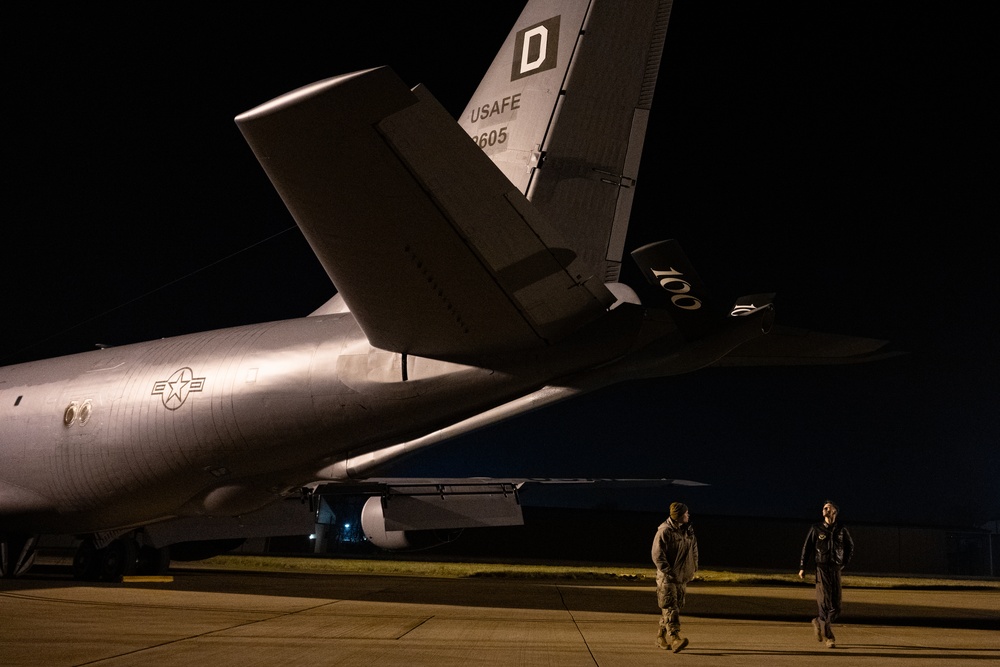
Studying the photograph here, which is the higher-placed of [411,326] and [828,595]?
[411,326]

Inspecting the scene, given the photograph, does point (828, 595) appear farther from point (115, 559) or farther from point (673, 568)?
point (115, 559)

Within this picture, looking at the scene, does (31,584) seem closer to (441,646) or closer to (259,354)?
(259,354)

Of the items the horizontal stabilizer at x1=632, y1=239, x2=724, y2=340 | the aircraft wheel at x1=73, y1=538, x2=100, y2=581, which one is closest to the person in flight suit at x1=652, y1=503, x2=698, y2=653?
the horizontal stabilizer at x1=632, y1=239, x2=724, y2=340

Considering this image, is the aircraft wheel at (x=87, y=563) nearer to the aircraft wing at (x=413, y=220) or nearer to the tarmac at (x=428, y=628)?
the tarmac at (x=428, y=628)

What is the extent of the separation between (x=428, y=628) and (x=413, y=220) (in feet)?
16.2

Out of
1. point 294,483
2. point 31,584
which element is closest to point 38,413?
point 31,584

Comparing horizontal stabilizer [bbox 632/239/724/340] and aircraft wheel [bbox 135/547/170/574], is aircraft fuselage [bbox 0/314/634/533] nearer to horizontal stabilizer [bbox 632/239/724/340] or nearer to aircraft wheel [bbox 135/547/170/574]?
horizontal stabilizer [bbox 632/239/724/340]

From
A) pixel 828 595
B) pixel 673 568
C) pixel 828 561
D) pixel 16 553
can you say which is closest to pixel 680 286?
pixel 673 568

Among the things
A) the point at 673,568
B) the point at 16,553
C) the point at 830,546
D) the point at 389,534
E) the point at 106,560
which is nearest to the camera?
the point at 673,568

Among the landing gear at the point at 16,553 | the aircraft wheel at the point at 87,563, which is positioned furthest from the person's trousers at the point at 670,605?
the landing gear at the point at 16,553

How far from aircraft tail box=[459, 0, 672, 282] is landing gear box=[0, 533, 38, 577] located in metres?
11.3

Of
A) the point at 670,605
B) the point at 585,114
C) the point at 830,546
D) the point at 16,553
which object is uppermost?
the point at 585,114

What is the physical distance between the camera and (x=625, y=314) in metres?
7.95

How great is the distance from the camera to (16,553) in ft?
51.3
